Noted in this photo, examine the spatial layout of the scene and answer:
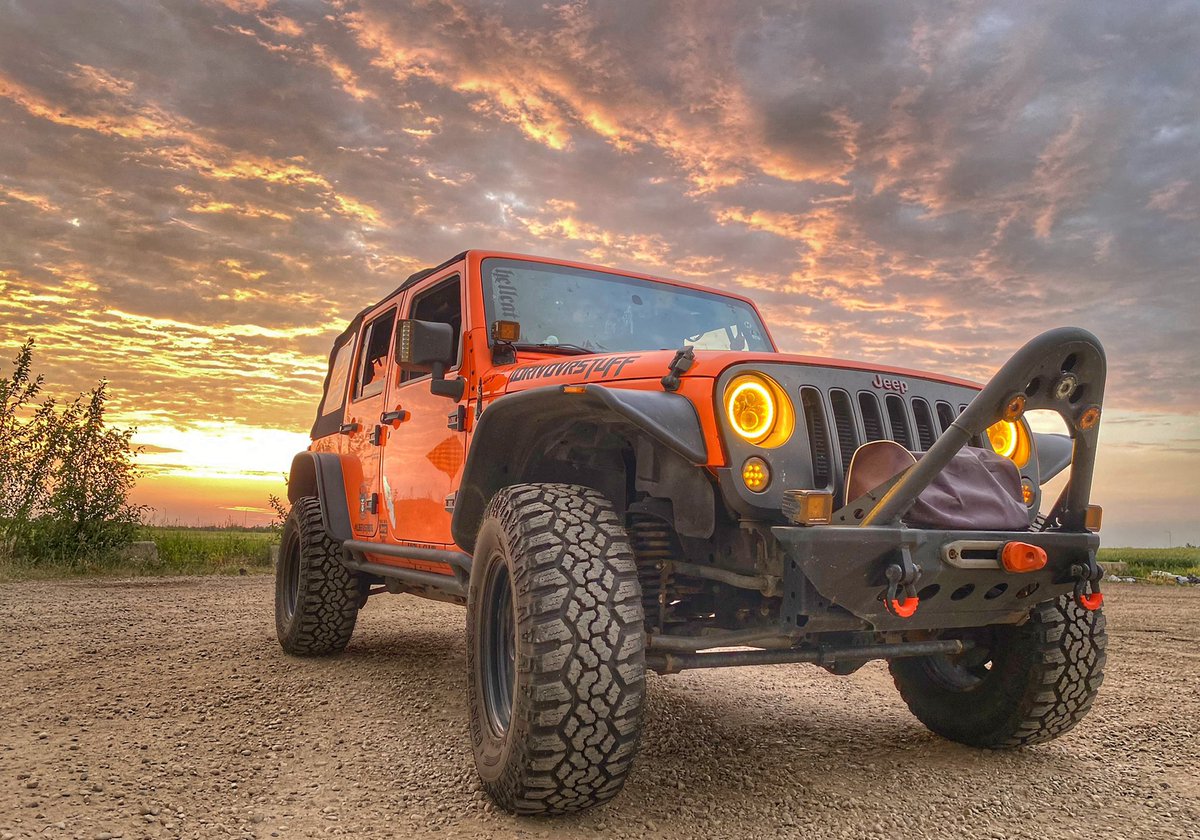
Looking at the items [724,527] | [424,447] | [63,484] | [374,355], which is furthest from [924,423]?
[63,484]

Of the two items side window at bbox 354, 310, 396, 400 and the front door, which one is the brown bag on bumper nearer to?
the front door

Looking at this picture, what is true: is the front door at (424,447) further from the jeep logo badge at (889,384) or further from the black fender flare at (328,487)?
the jeep logo badge at (889,384)

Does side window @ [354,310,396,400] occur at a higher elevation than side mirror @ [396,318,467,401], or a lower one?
higher

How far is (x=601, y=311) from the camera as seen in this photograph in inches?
175

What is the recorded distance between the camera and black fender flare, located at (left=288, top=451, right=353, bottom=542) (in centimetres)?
557

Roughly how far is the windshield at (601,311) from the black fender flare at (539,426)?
69 centimetres

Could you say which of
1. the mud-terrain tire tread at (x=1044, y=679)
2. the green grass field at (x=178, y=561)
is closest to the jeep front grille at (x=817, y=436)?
the mud-terrain tire tread at (x=1044, y=679)

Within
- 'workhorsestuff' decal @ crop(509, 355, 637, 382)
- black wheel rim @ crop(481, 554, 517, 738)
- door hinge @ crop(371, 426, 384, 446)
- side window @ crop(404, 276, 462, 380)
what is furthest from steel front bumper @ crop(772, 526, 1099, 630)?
door hinge @ crop(371, 426, 384, 446)

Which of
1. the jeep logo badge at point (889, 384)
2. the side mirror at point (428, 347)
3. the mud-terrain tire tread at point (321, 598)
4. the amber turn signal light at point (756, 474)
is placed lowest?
the mud-terrain tire tread at point (321, 598)

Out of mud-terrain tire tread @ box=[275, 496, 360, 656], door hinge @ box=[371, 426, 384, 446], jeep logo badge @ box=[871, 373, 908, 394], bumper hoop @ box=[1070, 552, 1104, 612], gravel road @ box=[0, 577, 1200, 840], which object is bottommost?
gravel road @ box=[0, 577, 1200, 840]

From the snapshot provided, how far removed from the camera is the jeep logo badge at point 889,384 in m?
3.17

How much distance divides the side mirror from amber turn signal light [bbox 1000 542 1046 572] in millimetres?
2390

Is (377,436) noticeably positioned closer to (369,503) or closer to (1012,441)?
(369,503)

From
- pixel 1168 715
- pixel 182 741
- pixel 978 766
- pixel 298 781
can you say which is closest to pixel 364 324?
pixel 182 741
